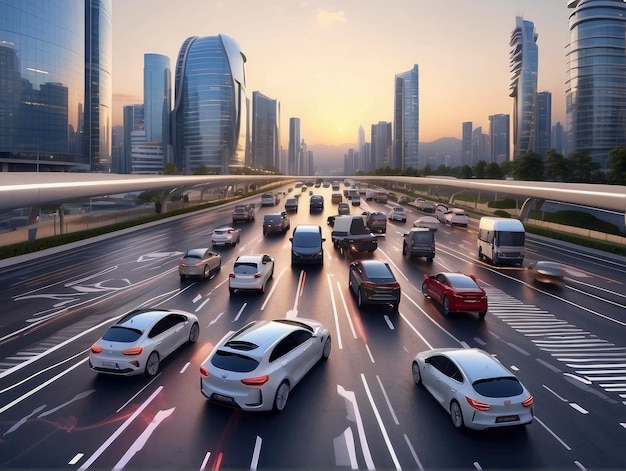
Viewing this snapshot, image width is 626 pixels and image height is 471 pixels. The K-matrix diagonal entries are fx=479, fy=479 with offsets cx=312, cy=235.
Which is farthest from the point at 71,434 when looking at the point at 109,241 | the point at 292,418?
the point at 109,241

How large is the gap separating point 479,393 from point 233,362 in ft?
18.6

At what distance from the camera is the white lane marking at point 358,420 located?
968 cm

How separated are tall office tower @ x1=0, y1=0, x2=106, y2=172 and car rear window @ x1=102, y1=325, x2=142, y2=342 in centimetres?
12224

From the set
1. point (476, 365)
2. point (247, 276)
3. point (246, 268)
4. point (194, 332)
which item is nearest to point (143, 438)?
Answer: point (194, 332)

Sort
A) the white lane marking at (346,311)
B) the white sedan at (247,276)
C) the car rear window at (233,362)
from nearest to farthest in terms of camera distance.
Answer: the car rear window at (233,362), the white lane marking at (346,311), the white sedan at (247,276)

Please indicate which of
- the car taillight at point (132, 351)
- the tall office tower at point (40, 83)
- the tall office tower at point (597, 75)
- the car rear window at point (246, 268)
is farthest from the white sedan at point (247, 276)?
the tall office tower at point (597, 75)

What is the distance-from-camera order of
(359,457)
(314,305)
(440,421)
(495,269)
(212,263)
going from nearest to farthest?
(359,457) → (440,421) → (314,305) → (212,263) → (495,269)

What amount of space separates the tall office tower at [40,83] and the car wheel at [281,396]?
127 m

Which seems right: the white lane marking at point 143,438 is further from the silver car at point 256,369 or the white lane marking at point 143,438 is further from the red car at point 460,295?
the red car at point 460,295

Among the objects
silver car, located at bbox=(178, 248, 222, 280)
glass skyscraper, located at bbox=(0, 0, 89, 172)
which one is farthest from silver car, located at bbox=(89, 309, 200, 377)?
glass skyscraper, located at bbox=(0, 0, 89, 172)

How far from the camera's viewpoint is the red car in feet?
64.1

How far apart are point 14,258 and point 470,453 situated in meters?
33.9

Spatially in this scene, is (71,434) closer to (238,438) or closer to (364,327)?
(238,438)

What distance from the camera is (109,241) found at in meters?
42.7
